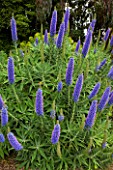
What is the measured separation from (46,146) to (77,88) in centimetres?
94

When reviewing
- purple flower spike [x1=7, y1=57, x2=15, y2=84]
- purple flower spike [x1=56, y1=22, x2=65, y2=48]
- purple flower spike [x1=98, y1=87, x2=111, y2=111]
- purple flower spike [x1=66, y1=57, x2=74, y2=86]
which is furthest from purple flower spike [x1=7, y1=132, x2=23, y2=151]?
purple flower spike [x1=56, y1=22, x2=65, y2=48]

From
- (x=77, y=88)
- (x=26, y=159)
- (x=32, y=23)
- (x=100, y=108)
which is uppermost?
(x=32, y=23)

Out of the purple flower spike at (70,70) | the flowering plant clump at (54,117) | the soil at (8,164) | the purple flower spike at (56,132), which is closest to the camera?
the purple flower spike at (56,132)

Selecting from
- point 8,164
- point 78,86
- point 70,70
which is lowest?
point 8,164

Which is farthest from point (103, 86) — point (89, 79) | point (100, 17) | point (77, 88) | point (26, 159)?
point (100, 17)

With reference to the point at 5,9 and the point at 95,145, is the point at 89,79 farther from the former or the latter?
the point at 5,9

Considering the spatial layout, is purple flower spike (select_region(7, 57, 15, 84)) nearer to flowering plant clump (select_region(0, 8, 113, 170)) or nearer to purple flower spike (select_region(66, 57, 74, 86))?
flowering plant clump (select_region(0, 8, 113, 170))

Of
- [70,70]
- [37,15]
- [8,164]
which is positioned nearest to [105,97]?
[70,70]

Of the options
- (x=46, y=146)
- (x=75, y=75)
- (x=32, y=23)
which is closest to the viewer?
(x=46, y=146)

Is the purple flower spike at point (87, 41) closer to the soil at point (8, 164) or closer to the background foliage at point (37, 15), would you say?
the soil at point (8, 164)

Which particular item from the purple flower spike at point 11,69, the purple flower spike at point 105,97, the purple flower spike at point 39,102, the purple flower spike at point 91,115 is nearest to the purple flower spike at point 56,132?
the purple flower spike at point 39,102

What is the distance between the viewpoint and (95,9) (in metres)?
8.54

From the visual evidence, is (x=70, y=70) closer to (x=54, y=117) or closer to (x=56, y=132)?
(x=54, y=117)

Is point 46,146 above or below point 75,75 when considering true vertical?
below
